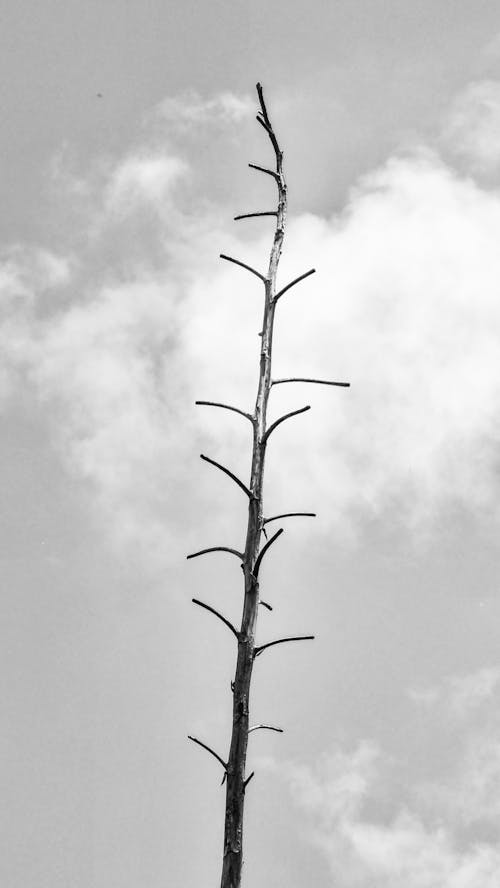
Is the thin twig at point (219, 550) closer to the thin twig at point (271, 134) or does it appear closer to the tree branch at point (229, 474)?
the tree branch at point (229, 474)

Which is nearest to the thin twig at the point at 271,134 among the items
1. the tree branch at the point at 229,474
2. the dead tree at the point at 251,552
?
the dead tree at the point at 251,552

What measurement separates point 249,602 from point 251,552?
0.43 meters

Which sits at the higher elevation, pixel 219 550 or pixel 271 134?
pixel 271 134

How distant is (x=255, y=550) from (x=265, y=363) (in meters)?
1.91

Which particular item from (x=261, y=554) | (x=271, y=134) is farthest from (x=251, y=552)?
(x=271, y=134)

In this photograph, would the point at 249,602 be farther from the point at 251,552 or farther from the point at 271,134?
the point at 271,134

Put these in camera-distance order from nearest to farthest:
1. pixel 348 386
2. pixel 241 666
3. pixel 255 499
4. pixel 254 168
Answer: pixel 241 666 → pixel 255 499 → pixel 348 386 → pixel 254 168

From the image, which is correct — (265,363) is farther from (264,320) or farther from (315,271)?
(315,271)

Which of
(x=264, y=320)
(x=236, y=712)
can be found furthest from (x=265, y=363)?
(x=236, y=712)

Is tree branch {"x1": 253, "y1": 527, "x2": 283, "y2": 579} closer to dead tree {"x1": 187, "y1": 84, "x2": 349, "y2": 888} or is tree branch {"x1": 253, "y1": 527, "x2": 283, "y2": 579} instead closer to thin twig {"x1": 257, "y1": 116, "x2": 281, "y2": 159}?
dead tree {"x1": 187, "y1": 84, "x2": 349, "y2": 888}

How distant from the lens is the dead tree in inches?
257

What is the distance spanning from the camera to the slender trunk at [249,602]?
650 cm

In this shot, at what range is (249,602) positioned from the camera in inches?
281

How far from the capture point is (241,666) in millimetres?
6906
